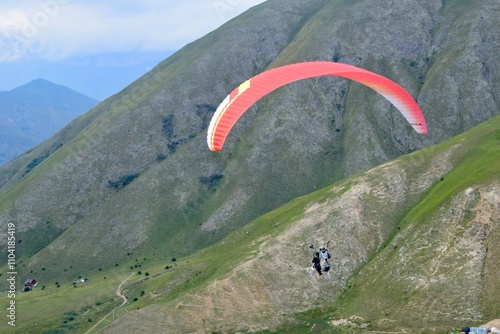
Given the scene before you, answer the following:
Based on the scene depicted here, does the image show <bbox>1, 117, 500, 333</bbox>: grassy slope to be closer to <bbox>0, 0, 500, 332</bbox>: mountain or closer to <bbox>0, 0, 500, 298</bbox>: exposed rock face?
<bbox>0, 0, 500, 332</bbox>: mountain

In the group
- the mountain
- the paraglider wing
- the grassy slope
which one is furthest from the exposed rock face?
the paraglider wing

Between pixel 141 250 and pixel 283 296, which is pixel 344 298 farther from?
pixel 141 250

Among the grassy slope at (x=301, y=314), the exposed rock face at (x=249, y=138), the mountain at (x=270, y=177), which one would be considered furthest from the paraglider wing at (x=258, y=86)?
the exposed rock face at (x=249, y=138)

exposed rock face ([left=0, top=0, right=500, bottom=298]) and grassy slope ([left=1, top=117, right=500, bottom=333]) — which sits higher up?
exposed rock face ([left=0, top=0, right=500, bottom=298])

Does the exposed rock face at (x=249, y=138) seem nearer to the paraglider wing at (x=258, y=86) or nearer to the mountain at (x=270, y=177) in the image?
the mountain at (x=270, y=177)

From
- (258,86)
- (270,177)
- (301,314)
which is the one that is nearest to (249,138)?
(270,177)

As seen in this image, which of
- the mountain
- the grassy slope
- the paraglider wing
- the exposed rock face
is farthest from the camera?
the exposed rock face

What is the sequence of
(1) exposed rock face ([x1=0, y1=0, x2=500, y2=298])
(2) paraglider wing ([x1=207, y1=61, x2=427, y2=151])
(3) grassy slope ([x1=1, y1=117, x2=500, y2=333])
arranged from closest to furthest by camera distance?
1. (2) paraglider wing ([x1=207, y1=61, x2=427, y2=151])
2. (3) grassy slope ([x1=1, y1=117, x2=500, y2=333])
3. (1) exposed rock face ([x1=0, y1=0, x2=500, y2=298])

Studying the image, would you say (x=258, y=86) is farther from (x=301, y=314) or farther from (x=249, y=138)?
(x=249, y=138)

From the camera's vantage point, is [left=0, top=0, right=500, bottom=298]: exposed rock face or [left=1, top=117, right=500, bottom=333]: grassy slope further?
[left=0, top=0, right=500, bottom=298]: exposed rock face
